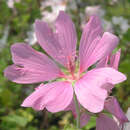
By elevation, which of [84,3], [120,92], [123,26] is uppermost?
[84,3]

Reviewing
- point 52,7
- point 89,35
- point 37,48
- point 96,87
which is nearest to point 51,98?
point 96,87

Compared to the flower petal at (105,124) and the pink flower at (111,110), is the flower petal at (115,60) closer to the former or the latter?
the pink flower at (111,110)

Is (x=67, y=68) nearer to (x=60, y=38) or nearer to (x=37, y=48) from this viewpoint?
(x=60, y=38)

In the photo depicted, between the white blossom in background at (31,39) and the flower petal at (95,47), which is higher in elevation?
the flower petal at (95,47)

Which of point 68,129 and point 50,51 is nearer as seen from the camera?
point 68,129

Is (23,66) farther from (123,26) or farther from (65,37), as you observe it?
(123,26)

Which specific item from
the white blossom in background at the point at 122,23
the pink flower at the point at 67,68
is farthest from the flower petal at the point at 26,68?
the white blossom in background at the point at 122,23

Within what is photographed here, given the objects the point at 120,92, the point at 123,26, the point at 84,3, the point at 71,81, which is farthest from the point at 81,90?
the point at 84,3
